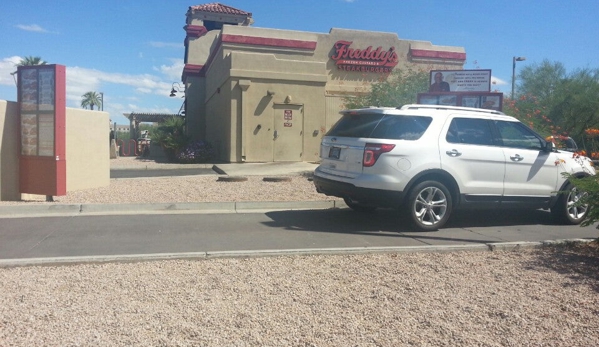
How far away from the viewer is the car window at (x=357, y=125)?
8.23m

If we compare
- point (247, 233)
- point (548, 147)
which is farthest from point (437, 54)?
point (247, 233)

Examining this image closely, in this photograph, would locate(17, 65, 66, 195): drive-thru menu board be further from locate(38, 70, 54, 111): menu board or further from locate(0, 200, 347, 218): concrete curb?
locate(0, 200, 347, 218): concrete curb

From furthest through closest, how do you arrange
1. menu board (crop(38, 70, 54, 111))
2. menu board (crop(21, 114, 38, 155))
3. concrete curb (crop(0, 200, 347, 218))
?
menu board (crop(21, 114, 38, 155)) < menu board (crop(38, 70, 54, 111)) < concrete curb (crop(0, 200, 347, 218))

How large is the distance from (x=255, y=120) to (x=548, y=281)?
1664 cm

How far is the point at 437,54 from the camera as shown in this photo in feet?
88.2

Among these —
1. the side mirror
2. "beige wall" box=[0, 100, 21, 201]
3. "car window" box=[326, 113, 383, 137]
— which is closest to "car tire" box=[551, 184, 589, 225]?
the side mirror

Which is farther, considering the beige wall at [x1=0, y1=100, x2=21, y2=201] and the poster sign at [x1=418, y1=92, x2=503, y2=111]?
the poster sign at [x1=418, y1=92, x2=503, y2=111]

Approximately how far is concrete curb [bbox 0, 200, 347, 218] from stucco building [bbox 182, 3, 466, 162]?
427 inches

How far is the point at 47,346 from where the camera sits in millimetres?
3994

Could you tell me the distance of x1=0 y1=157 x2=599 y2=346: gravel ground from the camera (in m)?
4.21

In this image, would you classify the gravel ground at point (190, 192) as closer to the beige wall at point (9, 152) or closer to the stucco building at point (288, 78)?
the beige wall at point (9, 152)

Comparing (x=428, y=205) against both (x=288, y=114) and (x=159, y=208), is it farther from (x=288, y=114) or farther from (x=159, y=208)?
(x=288, y=114)

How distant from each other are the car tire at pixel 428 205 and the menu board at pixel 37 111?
24.2ft

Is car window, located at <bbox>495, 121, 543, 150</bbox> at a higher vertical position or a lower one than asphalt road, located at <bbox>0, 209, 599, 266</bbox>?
higher
